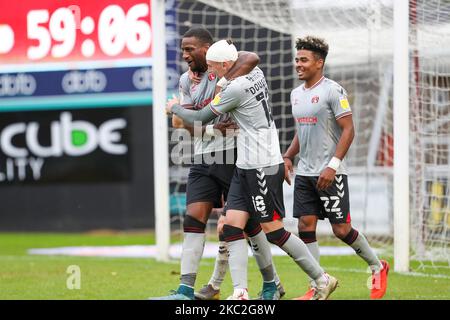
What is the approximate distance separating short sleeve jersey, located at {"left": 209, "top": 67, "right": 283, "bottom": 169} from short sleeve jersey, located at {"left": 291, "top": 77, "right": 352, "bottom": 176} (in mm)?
602

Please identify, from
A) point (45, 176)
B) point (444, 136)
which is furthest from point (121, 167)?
point (444, 136)

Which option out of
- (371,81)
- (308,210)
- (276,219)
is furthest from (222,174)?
(371,81)

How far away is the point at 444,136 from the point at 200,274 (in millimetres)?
3394

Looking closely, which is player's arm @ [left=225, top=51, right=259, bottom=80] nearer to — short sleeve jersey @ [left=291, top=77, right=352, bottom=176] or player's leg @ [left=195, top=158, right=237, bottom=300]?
player's leg @ [left=195, top=158, right=237, bottom=300]

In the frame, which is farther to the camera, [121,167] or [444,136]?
[121,167]

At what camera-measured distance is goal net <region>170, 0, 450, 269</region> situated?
32.7 feet

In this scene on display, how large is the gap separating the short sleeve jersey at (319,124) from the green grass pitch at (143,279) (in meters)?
1.09

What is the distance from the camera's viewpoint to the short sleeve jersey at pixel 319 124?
7.46 metres

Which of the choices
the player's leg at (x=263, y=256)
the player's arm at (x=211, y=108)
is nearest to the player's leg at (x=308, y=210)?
the player's leg at (x=263, y=256)

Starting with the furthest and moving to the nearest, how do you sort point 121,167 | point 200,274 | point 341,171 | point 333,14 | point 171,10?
point 121,167 → point 171,10 → point 333,14 → point 200,274 → point 341,171

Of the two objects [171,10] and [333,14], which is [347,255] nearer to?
[333,14]

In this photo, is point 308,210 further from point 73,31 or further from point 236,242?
point 73,31

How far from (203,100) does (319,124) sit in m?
0.94

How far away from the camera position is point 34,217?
1644 centimetres
